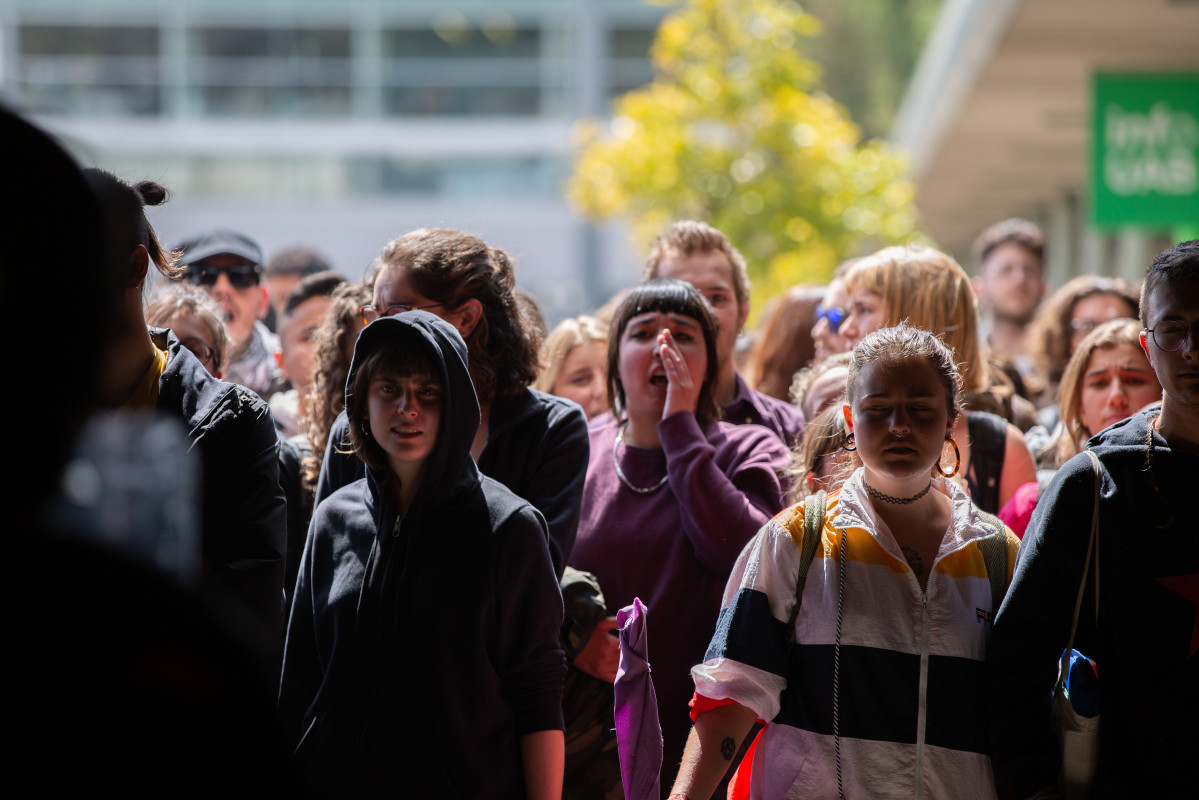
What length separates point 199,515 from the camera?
8.05ft

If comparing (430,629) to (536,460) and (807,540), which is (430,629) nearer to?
(536,460)

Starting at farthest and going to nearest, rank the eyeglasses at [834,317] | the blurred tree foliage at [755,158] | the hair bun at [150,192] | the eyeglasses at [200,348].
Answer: the blurred tree foliage at [755,158]
the eyeglasses at [834,317]
the eyeglasses at [200,348]
the hair bun at [150,192]

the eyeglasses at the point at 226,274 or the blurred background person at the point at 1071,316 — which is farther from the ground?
the eyeglasses at the point at 226,274

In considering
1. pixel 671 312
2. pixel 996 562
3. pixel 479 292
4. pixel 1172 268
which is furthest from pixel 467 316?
pixel 1172 268

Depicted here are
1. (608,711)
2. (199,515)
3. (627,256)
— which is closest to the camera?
(199,515)

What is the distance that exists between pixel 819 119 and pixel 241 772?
14.2 metres

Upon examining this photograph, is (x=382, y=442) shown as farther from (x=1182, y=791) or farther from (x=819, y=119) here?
(x=819, y=119)

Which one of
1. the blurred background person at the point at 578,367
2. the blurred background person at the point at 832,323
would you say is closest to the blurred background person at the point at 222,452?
the blurred background person at the point at 578,367

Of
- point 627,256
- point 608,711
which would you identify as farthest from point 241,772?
point 627,256

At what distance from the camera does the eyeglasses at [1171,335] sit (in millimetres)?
2383

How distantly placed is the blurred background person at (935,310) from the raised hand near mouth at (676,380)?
674 millimetres

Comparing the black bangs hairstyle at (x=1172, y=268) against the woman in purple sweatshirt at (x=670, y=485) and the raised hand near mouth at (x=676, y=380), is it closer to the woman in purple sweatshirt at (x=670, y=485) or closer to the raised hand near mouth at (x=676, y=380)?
the woman in purple sweatshirt at (x=670, y=485)

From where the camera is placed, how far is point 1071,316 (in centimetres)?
540

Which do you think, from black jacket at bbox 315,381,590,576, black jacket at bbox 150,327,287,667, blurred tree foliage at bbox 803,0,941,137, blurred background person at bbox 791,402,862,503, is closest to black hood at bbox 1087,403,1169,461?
blurred background person at bbox 791,402,862,503
